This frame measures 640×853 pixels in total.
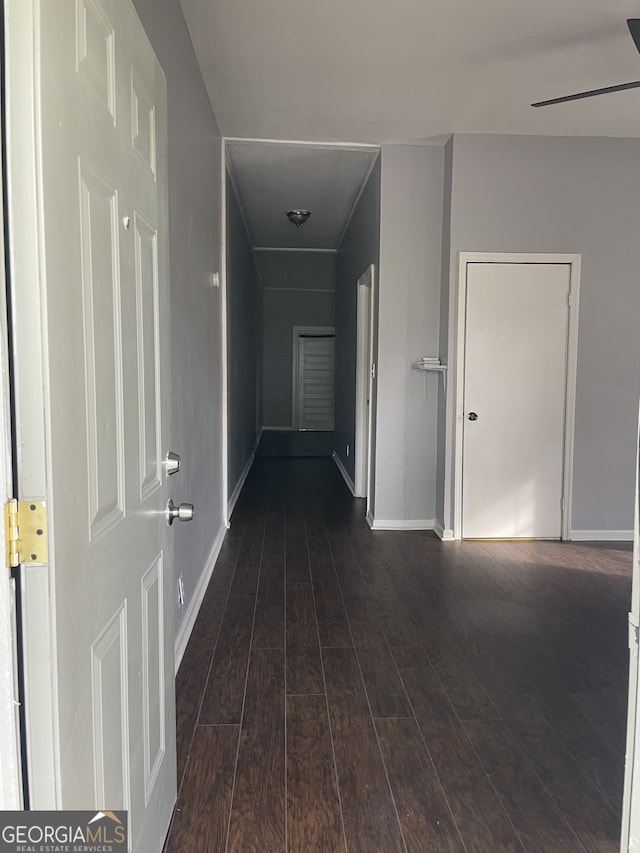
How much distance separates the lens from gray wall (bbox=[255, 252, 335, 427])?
9.76 metres

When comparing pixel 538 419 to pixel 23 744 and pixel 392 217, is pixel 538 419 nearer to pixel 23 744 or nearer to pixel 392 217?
pixel 392 217

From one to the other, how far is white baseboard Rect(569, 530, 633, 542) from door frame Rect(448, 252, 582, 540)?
0.06 meters

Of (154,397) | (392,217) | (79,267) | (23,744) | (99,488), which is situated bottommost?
(23,744)

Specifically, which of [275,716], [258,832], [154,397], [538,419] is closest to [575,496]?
[538,419]

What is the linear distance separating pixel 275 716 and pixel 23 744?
1.51 m

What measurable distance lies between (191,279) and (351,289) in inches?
147

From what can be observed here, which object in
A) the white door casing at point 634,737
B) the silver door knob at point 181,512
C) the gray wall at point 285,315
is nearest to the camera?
the white door casing at point 634,737

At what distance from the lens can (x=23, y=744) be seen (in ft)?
2.81

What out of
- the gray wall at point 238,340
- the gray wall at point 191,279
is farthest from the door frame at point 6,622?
the gray wall at point 238,340

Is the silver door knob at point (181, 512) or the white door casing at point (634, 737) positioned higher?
the silver door knob at point (181, 512)

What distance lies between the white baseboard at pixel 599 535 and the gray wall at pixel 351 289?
2235mm

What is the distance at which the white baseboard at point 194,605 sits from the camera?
2605 mm

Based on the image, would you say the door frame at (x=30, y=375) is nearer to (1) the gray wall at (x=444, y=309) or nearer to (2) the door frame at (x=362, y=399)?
(1) the gray wall at (x=444, y=309)

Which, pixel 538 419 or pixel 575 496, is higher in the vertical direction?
pixel 538 419
